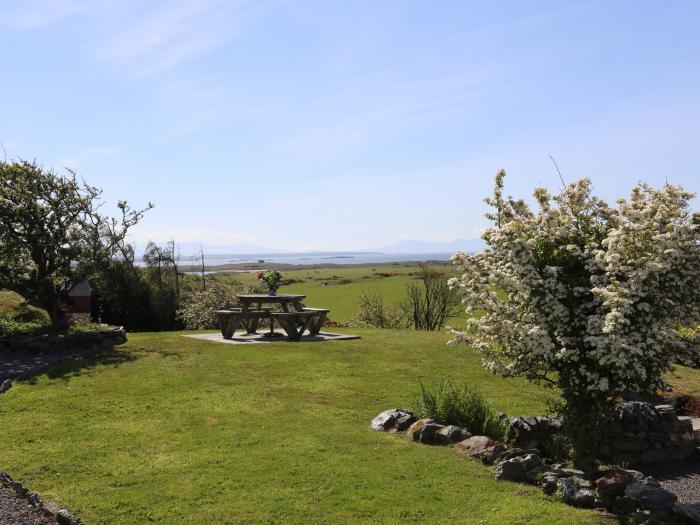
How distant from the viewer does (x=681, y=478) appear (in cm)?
993

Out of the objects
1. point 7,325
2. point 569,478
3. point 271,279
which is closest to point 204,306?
point 271,279

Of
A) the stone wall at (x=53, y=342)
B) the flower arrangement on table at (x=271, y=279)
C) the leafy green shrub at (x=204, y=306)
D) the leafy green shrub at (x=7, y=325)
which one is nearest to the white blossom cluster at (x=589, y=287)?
the flower arrangement on table at (x=271, y=279)

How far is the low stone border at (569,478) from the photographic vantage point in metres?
7.16

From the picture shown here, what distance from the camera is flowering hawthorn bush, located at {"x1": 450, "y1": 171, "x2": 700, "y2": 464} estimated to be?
7.57 m

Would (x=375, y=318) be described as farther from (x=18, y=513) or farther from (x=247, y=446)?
(x=18, y=513)

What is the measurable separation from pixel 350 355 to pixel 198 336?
22.3 ft

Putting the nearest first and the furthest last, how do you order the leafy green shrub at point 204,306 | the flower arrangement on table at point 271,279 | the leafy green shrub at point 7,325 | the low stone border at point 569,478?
the low stone border at point 569,478, the leafy green shrub at point 7,325, the flower arrangement on table at point 271,279, the leafy green shrub at point 204,306

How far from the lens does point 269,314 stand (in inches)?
842

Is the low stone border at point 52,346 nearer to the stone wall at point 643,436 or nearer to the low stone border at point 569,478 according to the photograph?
the low stone border at point 569,478

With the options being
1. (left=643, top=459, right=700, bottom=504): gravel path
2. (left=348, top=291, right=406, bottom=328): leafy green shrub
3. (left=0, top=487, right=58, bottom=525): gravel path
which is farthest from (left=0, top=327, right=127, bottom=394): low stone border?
(left=348, top=291, right=406, bottom=328): leafy green shrub

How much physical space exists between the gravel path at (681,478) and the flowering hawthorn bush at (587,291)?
164 cm

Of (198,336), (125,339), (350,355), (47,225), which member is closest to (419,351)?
(350,355)

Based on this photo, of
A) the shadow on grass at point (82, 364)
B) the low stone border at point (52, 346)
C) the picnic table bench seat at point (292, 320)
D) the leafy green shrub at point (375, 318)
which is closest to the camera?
the shadow on grass at point (82, 364)

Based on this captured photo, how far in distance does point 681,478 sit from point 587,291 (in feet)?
14.3
